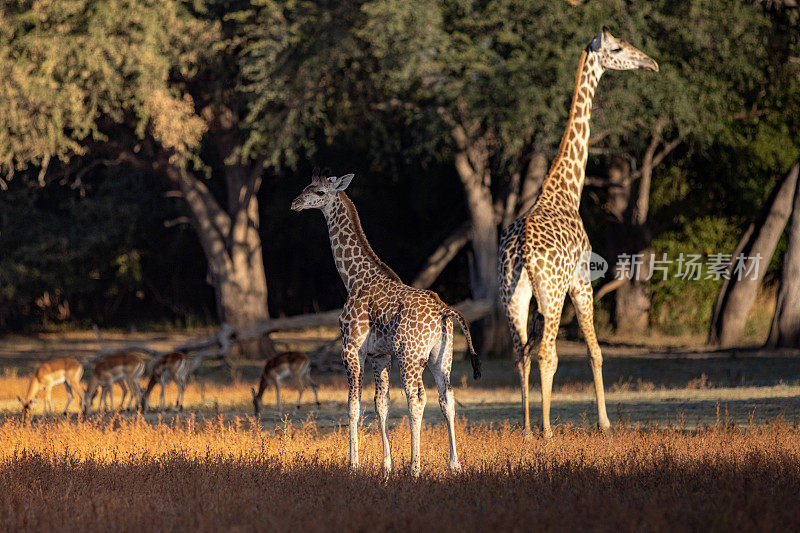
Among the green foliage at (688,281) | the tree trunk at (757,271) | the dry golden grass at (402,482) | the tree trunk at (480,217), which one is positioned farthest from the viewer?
the green foliage at (688,281)

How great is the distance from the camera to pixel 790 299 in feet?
81.3

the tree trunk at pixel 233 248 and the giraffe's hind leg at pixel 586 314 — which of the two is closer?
the giraffe's hind leg at pixel 586 314

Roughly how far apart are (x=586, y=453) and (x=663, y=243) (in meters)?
21.7

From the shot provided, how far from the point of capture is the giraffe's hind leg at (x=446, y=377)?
977 cm

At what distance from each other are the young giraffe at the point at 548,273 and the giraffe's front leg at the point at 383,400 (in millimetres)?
2339

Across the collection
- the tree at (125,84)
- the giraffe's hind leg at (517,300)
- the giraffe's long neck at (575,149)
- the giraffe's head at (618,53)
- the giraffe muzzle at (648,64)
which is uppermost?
the tree at (125,84)

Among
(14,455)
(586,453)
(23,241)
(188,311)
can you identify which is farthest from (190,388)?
(188,311)

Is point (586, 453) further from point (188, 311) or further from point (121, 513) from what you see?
point (188, 311)

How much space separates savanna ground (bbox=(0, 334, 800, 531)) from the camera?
794 cm

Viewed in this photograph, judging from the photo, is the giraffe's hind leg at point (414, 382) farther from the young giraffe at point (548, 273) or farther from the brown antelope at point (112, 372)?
the brown antelope at point (112, 372)

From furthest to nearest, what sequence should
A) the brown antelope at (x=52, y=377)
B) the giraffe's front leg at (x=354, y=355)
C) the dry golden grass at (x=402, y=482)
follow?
the brown antelope at (x=52, y=377) → the giraffe's front leg at (x=354, y=355) → the dry golden grass at (x=402, y=482)

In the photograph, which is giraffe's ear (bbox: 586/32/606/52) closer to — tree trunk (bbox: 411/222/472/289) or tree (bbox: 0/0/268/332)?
tree (bbox: 0/0/268/332)

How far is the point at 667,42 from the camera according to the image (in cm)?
2478

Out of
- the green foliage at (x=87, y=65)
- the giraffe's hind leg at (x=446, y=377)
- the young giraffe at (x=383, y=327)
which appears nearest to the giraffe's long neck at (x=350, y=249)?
the young giraffe at (x=383, y=327)
